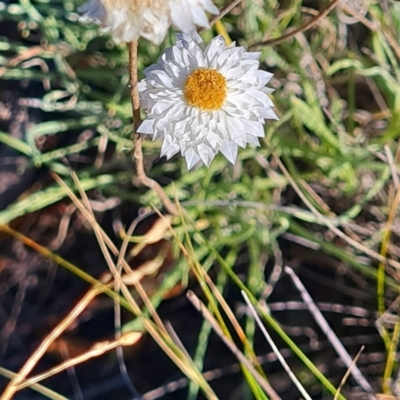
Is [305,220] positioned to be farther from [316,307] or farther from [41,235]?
[41,235]

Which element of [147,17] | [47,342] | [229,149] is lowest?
[47,342]

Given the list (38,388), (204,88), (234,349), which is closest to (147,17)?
(204,88)

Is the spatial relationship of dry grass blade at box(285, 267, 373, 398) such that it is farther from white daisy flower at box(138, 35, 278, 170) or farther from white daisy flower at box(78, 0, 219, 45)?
white daisy flower at box(78, 0, 219, 45)

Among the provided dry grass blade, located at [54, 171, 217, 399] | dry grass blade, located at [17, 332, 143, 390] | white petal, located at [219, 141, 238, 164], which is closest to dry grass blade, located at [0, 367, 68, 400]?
dry grass blade, located at [17, 332, 143, 390]

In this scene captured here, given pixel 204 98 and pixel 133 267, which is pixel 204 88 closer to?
pixel 204 98

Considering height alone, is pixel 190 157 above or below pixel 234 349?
above

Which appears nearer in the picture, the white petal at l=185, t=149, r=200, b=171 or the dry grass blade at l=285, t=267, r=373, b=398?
the white petal at l=185, t=149, r=200, b=171

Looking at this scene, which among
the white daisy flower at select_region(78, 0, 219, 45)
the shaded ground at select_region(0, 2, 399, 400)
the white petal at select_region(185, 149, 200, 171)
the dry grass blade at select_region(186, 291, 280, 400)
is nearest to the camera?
the white daisy flower at select_region(78, 0, 219, 45)
